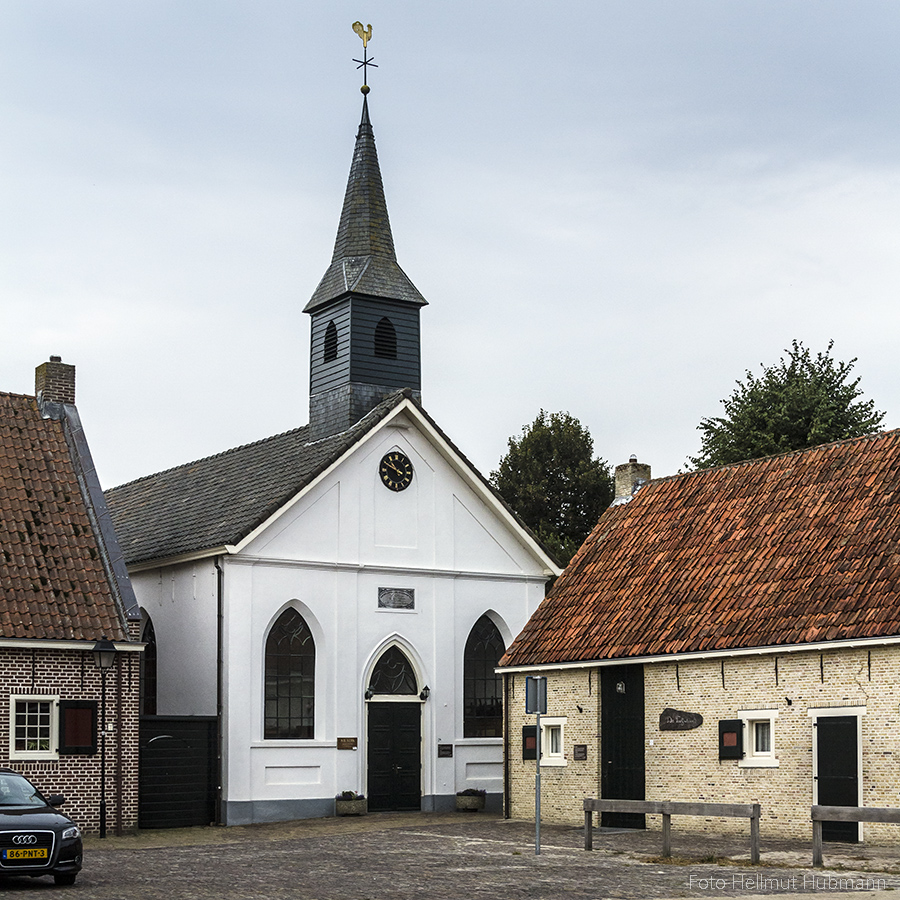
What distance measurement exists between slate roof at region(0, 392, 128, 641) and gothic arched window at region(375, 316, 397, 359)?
25.2 ft

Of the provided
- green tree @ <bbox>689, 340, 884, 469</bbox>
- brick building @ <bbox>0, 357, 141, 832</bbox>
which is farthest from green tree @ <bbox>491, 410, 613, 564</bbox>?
Answer: brick building @ <bbox>0, 357, 141, 832</bbox>

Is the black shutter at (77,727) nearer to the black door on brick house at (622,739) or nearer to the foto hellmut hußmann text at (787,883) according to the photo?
the black door on brick house at (622,739)

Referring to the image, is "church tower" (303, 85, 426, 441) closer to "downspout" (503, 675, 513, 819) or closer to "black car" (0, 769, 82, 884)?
"downspout" (503, 675, 513, 819)

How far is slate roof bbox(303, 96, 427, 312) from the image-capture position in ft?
105

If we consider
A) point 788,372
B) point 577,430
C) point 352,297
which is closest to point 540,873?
point 352,297

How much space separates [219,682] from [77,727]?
4198 mm

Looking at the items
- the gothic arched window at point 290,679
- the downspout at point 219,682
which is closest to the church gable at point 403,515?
the downspout at point 219,682

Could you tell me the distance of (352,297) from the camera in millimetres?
31672

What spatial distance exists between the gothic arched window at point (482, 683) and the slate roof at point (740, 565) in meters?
3.67

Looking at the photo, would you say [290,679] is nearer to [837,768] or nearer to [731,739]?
[731,739]

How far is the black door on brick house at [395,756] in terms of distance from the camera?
95.9 ft

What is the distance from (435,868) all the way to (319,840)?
578 centimetres

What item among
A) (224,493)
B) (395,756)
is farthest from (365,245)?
(395,756)

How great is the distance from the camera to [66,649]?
23.8m
